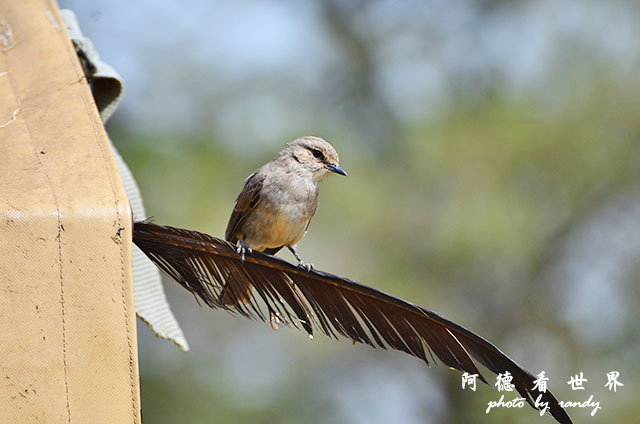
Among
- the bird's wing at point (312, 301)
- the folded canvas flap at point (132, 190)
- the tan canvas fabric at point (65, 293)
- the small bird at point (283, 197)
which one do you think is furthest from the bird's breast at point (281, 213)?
the tan canvas fabric at point (65, 293)

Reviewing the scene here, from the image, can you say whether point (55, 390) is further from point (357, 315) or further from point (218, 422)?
point (218, 422)

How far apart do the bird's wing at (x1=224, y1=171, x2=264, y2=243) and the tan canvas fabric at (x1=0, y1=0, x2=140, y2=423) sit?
169cm

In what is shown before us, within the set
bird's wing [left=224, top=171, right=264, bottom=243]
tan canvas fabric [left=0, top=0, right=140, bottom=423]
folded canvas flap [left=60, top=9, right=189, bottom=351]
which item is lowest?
tan canvas fabric [left=0, top=0, right=140, bottom=423]

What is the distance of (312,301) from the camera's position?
7.14 feet

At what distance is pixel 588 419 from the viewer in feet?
27.5

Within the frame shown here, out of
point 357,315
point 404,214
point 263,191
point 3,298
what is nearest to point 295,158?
point 263,191

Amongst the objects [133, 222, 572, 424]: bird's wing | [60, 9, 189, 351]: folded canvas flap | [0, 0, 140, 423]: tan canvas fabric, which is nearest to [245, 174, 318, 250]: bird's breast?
[60, 9, 189, 351]: folded canvas flap

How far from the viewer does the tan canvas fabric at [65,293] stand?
5.42 feet

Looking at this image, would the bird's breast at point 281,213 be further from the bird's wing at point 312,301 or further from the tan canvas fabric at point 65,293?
the tan canvas fabric at point 65,293

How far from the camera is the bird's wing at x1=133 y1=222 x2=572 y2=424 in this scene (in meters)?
2.02

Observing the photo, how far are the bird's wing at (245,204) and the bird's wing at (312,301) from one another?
4.45ft

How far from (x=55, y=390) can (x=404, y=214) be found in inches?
318

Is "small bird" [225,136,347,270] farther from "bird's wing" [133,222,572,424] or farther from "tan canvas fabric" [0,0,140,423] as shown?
"tan canvas fabric" [0,0,140,423]

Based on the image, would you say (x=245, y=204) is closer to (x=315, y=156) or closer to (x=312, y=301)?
(x=315, y=156)
